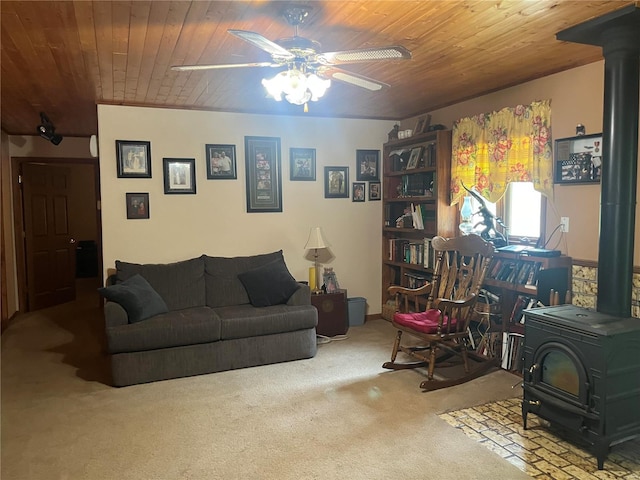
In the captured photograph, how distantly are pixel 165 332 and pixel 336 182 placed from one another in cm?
267

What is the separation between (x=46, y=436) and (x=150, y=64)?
2539 mm

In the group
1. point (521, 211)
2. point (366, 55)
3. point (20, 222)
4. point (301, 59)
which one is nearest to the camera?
point (366, 55)

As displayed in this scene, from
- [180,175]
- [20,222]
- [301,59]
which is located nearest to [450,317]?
[301,59]

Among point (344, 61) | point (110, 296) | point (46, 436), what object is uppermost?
point (344, 61)

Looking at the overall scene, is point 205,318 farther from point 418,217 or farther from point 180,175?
point 418,217

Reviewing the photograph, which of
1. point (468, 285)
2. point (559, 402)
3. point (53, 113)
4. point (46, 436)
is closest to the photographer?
point (559, 402)

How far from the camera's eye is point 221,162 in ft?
16.4

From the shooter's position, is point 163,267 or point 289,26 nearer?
point 289,26

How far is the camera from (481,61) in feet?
10.9

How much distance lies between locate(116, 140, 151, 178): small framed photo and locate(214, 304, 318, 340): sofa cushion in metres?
1.60

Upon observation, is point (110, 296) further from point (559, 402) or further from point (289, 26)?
point (559, 402)

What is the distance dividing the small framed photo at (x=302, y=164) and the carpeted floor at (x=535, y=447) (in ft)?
10.2

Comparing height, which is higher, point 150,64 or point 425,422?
point 150,64

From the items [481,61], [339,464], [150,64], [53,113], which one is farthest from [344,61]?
[53,113]
